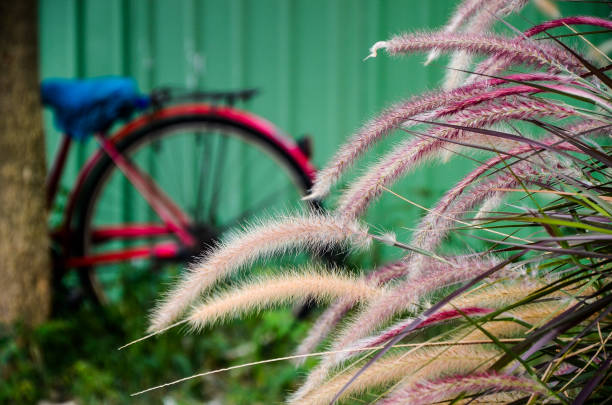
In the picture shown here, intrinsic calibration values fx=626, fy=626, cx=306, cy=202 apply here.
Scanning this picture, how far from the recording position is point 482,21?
0.98 metres

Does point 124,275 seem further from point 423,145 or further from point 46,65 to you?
point 423,145

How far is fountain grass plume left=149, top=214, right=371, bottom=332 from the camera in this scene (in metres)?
0.73

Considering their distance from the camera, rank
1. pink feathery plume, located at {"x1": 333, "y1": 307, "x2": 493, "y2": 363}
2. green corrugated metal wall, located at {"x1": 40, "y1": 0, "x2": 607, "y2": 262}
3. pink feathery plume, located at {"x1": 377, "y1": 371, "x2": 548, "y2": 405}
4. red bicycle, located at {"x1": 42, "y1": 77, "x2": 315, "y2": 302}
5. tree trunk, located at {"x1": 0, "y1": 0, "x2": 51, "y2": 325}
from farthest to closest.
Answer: green corrugated metal wall, located at {"x1": 40, "y1": 0, "x2": 607, "y2": 262}
red bicycle, located at {"x1": 42, "y1": 77, "x2": 315, "y2": 302}
tree trunk, located at {"x1": 0, "y1": 0, "x2": 51, "y2": 325}
pink feathery plume, located at {"x1": 333, "y1": 307, "x2": 493, "y2": 363}
pink feathery plume, located at {"x1": 377, "y1": 371, "x2": 548, "y2": 405}

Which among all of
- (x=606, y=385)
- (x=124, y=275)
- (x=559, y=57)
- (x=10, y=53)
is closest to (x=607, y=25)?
(x=559, y=57)

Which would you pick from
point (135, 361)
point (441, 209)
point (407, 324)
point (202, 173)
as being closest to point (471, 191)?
point (441, 209)

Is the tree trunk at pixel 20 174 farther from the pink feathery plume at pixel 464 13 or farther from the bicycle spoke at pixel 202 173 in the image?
the pink feathery plume at pixel 464 13

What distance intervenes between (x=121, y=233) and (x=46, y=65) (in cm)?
107

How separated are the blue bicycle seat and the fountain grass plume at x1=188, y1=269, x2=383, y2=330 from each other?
1.93m

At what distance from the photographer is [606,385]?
0.66m

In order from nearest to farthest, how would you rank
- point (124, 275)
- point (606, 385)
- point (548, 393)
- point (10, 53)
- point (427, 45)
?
point (548, 393), point (606, 385), point (427, 45), point (10, 53), point (124, 275)

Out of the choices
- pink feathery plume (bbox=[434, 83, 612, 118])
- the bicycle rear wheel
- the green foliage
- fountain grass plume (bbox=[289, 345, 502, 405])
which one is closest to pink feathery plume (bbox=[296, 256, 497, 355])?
fountain grass plume (bbox=[289, 345, 502, 405])

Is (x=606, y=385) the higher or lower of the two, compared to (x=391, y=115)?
lower

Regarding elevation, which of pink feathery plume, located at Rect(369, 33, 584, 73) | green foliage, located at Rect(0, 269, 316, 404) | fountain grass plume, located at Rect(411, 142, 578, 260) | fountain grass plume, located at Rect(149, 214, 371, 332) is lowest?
green foliage, located at Rect(0, 269, 316, 404)

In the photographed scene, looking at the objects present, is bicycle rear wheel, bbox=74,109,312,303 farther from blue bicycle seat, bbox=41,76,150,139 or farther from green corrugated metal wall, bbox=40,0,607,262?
green corrugated metal wall, bbox=40,0,607,262
